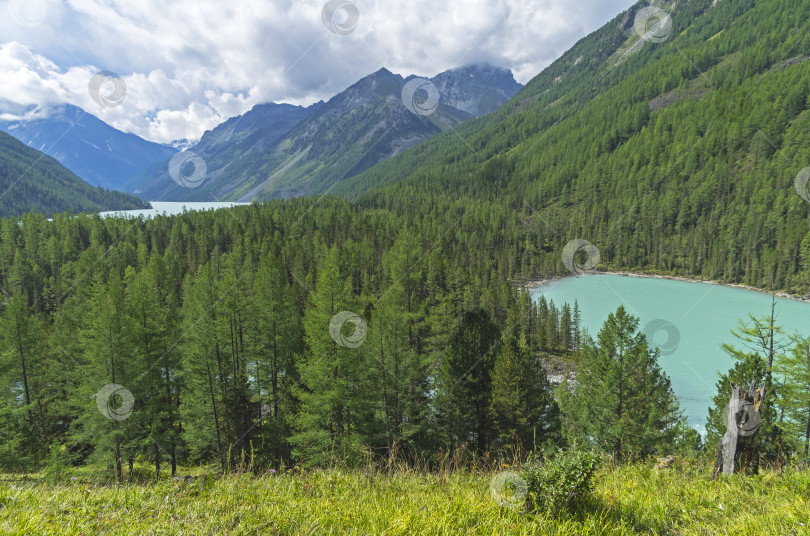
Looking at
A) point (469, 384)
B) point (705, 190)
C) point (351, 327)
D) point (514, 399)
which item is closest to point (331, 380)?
point (351, 327)

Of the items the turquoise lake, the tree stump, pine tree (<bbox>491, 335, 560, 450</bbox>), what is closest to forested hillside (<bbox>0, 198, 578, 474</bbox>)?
pine tree (<bbox>491, 335, 560, 450</bbox>)

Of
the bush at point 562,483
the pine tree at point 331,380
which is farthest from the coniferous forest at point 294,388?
the bush at point 562,483

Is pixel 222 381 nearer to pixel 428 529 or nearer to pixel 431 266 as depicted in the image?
pixel 428 529

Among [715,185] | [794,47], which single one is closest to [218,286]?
[715,185]

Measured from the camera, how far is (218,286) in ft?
101

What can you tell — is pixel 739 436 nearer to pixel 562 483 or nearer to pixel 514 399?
pixel 562 483

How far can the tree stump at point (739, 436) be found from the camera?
224 inches

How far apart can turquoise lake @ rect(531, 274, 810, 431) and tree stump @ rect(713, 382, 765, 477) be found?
32.3m

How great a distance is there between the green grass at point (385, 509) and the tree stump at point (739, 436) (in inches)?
13.2

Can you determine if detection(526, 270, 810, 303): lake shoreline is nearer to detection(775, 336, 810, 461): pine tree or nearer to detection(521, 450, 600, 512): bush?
detection(775, 336, 810, 461): pine tree

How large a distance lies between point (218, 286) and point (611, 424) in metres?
31.2

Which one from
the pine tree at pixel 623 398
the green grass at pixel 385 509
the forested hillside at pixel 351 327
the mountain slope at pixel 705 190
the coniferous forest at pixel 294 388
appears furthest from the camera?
the mountain slope at pixel 705 190

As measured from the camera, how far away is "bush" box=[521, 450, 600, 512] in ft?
13.6

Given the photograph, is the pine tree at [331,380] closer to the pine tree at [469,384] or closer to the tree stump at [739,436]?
the pine tree at [469,384]
